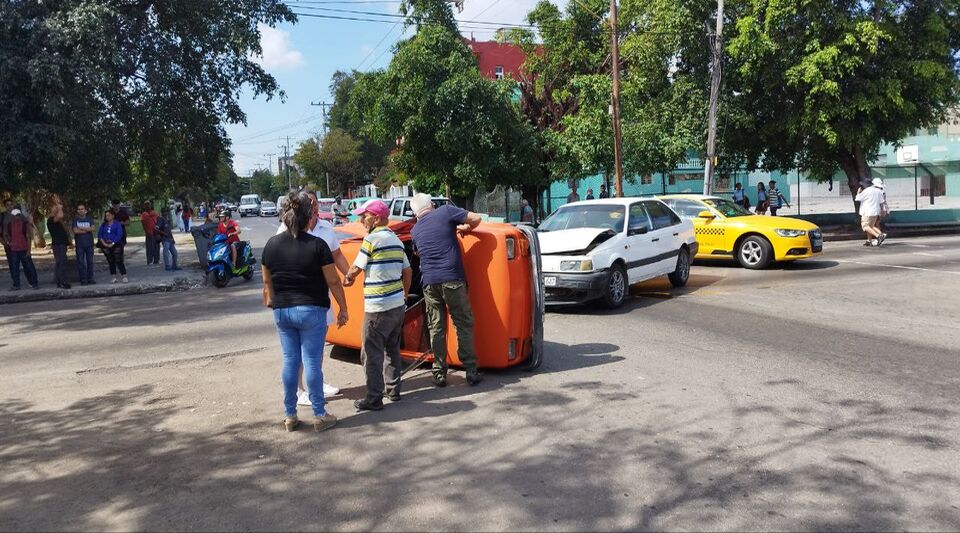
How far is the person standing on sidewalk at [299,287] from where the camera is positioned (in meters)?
5.41

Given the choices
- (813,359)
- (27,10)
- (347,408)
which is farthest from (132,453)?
(27,10)

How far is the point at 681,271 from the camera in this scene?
13.5 meters

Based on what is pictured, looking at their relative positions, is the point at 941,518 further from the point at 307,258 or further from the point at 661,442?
the point at 307,258

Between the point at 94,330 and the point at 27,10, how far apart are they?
8.15m

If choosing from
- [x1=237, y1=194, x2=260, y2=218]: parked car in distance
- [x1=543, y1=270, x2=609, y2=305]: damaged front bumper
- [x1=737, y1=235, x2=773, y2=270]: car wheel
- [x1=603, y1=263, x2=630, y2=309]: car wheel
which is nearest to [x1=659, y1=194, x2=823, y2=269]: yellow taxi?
[x1=737, y1=235, x2=773, y2=270]: car wheel

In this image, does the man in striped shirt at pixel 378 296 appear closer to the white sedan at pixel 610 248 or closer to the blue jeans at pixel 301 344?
the blue jeans at pixel 301 344

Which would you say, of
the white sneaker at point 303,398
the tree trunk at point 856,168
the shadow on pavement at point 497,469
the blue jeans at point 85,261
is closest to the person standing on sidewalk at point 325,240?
the white sneaker at point 303,398

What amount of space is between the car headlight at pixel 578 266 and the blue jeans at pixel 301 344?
18.2 ft

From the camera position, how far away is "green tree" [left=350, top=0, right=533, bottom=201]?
90.1ft

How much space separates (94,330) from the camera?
1088 centimetres

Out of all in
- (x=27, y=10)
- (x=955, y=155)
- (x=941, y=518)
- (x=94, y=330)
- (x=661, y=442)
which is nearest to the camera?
(x=941, y=518)

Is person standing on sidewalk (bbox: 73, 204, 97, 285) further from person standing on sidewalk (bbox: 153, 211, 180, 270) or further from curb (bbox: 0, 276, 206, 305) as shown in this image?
person standing on sidewalk (bbox: 153, 211, 180, 270)

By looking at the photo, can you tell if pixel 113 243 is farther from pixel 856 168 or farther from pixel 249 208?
pixel 249 208

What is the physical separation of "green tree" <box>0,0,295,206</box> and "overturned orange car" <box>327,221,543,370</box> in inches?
419
